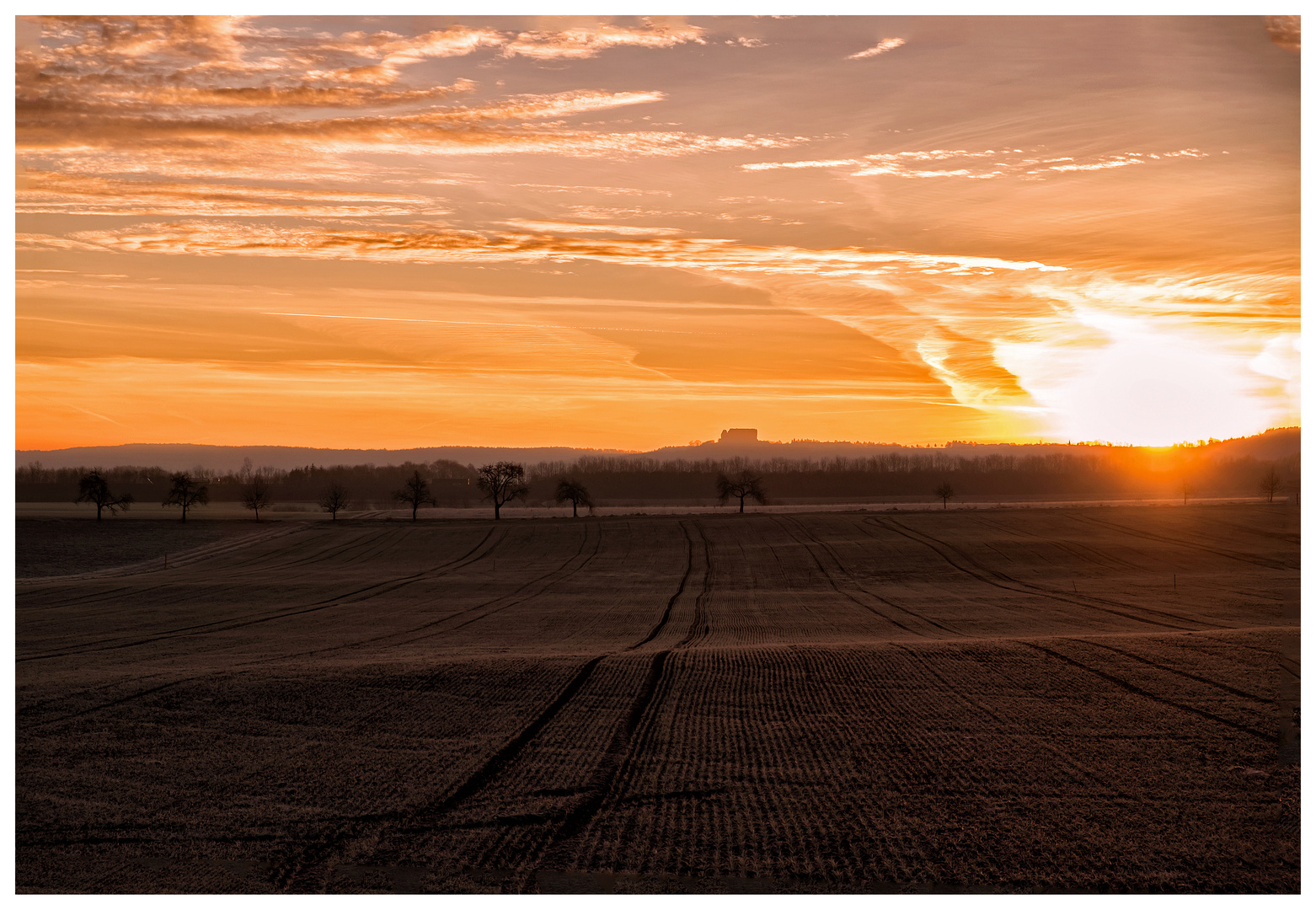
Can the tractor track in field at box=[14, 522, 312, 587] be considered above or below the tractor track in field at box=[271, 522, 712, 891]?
below

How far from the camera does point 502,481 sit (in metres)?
89.9

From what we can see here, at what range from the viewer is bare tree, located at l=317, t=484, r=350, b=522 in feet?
292

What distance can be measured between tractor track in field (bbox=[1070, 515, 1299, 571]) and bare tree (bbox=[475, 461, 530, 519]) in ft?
160

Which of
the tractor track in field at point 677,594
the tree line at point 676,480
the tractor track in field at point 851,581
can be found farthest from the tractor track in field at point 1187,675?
the tree line at point 676,480

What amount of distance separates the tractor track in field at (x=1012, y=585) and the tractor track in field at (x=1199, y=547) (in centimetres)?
832

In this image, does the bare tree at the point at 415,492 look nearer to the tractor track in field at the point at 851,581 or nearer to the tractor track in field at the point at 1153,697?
Result: the tractor track in field at the point at 851,581

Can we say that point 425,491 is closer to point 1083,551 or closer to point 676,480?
point 676,480

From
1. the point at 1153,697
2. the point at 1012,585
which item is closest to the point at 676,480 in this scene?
the point at 1012,585

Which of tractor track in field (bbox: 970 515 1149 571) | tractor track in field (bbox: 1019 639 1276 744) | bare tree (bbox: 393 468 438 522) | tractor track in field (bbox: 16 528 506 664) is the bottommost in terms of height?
tractor track in field (bbox: 16 528 506 664)

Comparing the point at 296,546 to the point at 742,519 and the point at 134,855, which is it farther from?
the point at 134,855

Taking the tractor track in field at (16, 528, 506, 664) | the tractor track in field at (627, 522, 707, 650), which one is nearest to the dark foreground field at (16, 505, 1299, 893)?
the tractor track in field at (16, 528, 506, 664)

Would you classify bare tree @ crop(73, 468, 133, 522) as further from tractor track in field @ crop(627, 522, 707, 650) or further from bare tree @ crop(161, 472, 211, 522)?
tractor track in field @ crop(627, 522, 707, 650)

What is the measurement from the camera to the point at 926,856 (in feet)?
25.2

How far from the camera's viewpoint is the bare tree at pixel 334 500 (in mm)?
88938
